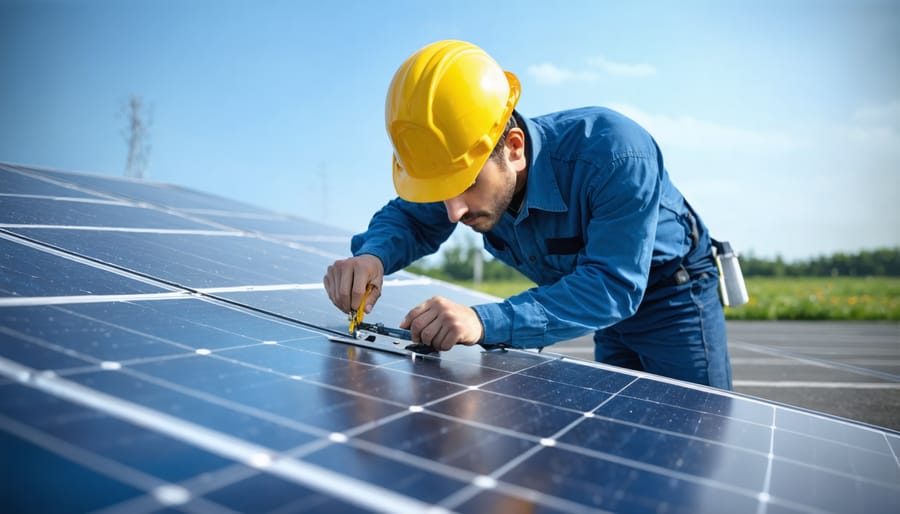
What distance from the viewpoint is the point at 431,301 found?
240cm

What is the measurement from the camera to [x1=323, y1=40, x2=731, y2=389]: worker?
8.55ft

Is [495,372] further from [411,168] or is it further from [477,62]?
[477,62]

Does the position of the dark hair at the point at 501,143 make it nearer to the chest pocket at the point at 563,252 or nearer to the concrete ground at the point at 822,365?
the chest pocket at the point at 563,252

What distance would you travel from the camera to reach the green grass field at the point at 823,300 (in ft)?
66.5

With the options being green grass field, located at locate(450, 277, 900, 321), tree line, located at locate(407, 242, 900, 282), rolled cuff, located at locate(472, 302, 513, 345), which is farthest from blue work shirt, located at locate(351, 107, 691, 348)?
tree line, located at locate(407, 242, 900, 282)

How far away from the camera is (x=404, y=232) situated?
3.60m

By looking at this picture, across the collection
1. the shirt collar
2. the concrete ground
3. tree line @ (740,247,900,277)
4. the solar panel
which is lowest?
the concrete ground

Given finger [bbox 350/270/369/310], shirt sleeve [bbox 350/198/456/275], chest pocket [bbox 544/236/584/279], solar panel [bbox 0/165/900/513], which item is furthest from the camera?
shirt sleeve [bbox 350/198/456/275]

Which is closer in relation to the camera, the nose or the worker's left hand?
the worker's left hand

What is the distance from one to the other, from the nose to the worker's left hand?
2.13ft

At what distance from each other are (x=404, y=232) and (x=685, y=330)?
1711 mm

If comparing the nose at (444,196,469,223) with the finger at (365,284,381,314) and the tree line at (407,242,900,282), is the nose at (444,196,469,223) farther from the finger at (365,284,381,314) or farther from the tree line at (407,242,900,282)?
the tree line at (407,242,900,282)

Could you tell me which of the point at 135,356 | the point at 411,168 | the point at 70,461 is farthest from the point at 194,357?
the point at 411,168

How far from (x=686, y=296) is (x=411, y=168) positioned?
179 cm
